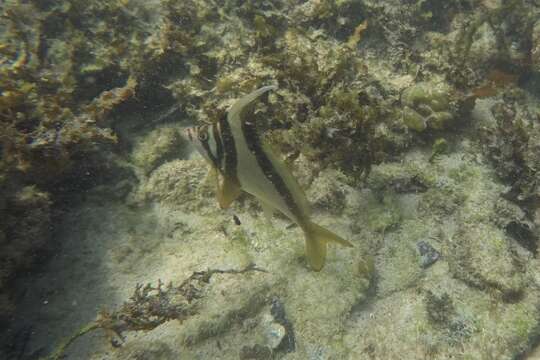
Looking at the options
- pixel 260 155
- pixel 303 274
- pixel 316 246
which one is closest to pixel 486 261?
pixel 303 274

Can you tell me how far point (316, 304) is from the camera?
3330 mm

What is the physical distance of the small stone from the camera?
364 centimetres

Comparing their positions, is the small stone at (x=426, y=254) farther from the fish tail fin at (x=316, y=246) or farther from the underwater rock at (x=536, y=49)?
the underwater rock at (x=536, y=49)

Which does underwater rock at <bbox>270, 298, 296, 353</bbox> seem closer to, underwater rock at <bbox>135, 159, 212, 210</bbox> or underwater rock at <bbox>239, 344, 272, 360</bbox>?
underwater rock at <bbox>239, 344, 272, 360</bbox>

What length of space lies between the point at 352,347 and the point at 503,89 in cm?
425

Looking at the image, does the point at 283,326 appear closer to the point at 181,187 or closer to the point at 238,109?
the point at 181,187

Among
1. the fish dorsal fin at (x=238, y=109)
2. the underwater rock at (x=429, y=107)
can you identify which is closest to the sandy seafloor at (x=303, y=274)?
the underwater rock at (x=429, y=107)

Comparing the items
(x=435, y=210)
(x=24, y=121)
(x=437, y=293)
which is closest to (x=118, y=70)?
(x=24, y=121)

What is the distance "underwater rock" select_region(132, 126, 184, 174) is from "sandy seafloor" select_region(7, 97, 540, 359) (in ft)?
0.87

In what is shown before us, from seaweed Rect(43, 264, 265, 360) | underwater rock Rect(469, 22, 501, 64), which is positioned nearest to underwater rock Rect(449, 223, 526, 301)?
seaweed Rect(43, 264, 265, 360)

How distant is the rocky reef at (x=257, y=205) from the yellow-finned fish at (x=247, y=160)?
45.3 inches

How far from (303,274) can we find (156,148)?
2262 millimetres

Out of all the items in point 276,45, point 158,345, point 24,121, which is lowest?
point 158,345

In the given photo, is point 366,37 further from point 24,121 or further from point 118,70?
point 24,121
